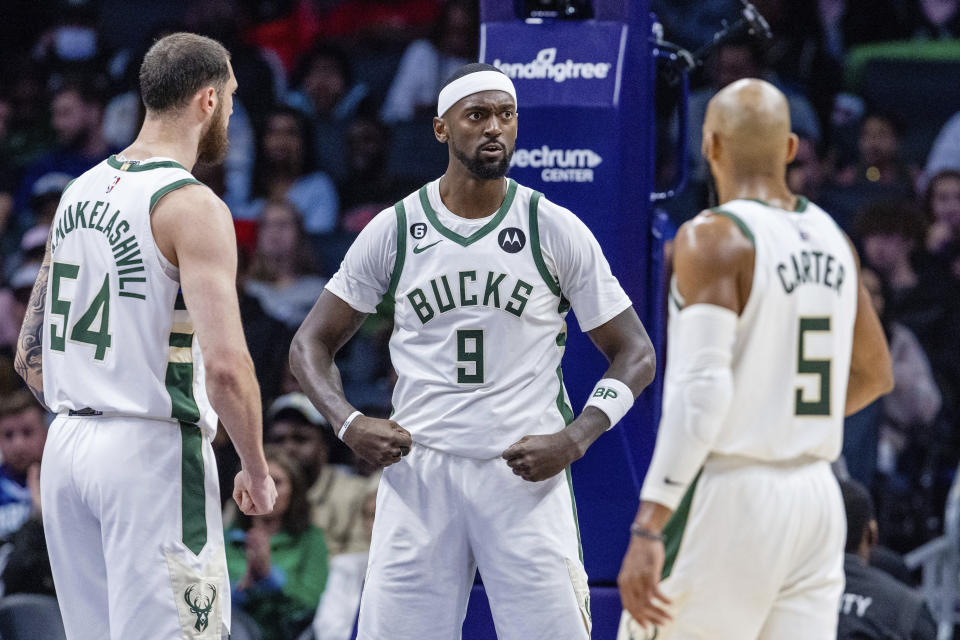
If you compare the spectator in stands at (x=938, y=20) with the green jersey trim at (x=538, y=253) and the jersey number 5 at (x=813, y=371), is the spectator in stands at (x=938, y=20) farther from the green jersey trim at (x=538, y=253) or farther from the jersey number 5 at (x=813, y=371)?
the jersey number 5 at (x=813, y=371)

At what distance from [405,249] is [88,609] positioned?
152 cm

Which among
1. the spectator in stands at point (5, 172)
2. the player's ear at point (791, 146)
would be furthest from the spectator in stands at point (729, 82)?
the player's ear at point (791, 146)

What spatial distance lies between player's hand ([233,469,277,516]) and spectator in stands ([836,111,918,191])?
6584mm

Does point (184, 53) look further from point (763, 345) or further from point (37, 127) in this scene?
point (37, 127)

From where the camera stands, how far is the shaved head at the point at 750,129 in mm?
3756

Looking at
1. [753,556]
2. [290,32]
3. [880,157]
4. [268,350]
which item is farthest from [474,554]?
[290,32]

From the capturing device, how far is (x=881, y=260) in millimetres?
Result: 8883

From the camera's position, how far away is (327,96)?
10906 mm

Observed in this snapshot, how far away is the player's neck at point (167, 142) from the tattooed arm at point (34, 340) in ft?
1.45

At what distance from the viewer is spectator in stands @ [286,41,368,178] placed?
10734 millimetres

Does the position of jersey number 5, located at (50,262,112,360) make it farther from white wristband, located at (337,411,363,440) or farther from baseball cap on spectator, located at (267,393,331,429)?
baseball cap on spectator, located at (267,393,331,429)

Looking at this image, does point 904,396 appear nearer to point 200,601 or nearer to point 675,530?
point 675,530

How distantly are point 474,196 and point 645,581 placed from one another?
1.56 meters

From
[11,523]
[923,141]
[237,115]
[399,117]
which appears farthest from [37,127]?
[923,141]
